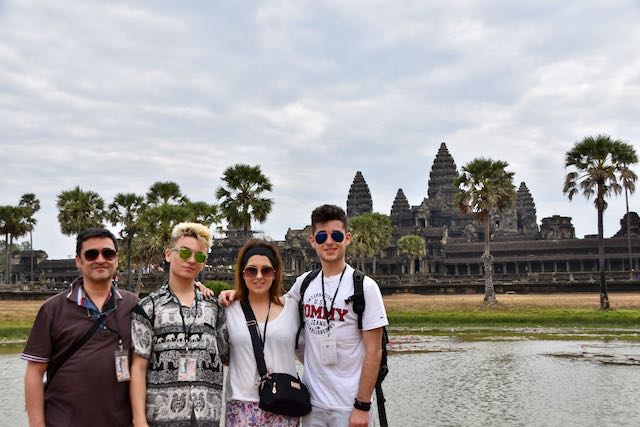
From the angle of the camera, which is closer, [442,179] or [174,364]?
[174,364]

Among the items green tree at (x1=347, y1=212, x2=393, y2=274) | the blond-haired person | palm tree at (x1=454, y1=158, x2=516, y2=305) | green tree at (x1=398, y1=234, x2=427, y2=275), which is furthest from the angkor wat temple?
the blond-haired person

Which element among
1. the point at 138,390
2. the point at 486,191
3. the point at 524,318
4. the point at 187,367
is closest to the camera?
the point at 138,390

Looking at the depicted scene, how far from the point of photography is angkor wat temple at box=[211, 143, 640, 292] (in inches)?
3236

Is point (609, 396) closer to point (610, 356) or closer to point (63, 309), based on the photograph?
point (610, 356)

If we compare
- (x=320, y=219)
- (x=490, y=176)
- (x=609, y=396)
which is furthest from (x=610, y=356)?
(x=490, y=176)

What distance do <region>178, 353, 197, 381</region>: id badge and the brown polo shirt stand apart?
1.60 ft

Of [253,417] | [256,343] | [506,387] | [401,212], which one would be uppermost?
[401,212]

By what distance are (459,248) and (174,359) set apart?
94.2 meters

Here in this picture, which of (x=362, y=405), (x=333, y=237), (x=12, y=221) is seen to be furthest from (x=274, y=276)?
(x=12, y=221)

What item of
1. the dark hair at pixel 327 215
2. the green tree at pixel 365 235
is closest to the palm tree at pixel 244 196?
the green tree at pixel 365 235

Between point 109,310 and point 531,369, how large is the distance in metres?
16.0

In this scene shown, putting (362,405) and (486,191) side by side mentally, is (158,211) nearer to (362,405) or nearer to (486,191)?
(486,191)

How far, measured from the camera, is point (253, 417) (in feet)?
18.6

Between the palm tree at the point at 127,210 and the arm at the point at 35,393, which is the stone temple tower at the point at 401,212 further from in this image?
the arm at the point at 35,393
